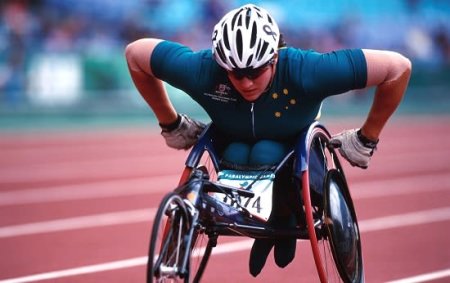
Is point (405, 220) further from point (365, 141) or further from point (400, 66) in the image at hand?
point (400, 66)

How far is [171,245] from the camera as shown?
4508mm

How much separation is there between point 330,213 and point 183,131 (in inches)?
39.0

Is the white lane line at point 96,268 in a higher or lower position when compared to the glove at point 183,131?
lower

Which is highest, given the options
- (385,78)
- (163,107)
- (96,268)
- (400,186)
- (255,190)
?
(385,78)

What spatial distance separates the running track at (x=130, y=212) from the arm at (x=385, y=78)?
1.46 m

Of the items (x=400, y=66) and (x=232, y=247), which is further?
(x=232, y=247)

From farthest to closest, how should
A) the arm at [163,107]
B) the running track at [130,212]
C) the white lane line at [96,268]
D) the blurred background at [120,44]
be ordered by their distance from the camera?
Answer: the blurred background at [120,44] → the running track at [130,212] → the white lane line at [96,268] → the arm at [163,107]

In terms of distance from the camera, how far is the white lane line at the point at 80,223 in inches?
332

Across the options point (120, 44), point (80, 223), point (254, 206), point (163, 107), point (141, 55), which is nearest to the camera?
point (254, 206)

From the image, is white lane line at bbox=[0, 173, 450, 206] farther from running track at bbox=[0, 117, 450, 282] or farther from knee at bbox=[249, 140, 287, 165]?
knee at bbox=[249, 140, 287, 165]

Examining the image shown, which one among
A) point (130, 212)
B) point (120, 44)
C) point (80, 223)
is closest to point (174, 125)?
point (80, 223)

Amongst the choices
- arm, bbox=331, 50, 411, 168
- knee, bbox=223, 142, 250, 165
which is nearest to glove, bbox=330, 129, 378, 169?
arm, bbox=331, 50, 411, 168

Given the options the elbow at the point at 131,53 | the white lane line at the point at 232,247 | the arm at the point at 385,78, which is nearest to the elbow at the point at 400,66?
the arm at the point at 385,78

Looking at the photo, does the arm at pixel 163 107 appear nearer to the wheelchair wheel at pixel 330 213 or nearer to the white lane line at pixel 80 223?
the wheelchair wheel at pixel 330 213
